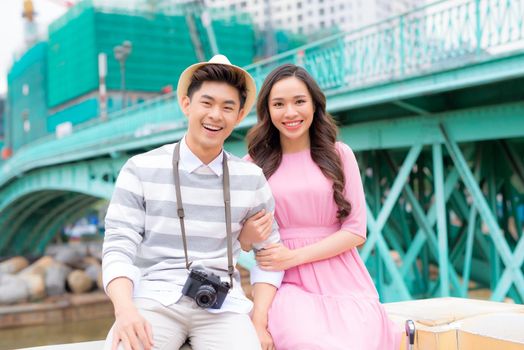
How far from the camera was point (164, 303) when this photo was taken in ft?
6.78

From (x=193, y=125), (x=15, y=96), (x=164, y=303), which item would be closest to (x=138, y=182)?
(x=193, y=125)

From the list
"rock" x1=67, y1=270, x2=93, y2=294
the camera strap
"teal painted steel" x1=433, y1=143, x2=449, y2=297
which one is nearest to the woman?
the camera strap

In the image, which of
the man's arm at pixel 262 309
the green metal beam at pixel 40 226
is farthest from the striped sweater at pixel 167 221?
the green metal beam at pixel 40 226

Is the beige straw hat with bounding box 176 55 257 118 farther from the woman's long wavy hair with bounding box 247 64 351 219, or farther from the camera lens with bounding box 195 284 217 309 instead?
the camera lens with bounding box 195 284 217 309

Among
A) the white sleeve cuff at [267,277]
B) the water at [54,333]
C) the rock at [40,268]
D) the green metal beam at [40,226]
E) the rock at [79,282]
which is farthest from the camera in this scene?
the green metal beam at [40,226]

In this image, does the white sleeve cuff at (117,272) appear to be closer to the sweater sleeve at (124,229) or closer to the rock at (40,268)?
the sweater sleeve at (124,229)

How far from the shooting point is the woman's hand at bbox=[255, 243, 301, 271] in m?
2.39

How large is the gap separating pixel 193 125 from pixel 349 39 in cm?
537

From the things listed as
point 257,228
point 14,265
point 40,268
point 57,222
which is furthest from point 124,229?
point 57,222

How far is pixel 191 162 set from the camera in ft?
7.25

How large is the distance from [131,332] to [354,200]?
1.13m

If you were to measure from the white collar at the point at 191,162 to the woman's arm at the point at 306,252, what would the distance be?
399 mm

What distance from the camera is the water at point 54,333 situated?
53.8ft

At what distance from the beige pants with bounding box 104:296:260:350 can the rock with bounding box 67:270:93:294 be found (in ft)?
64.2
